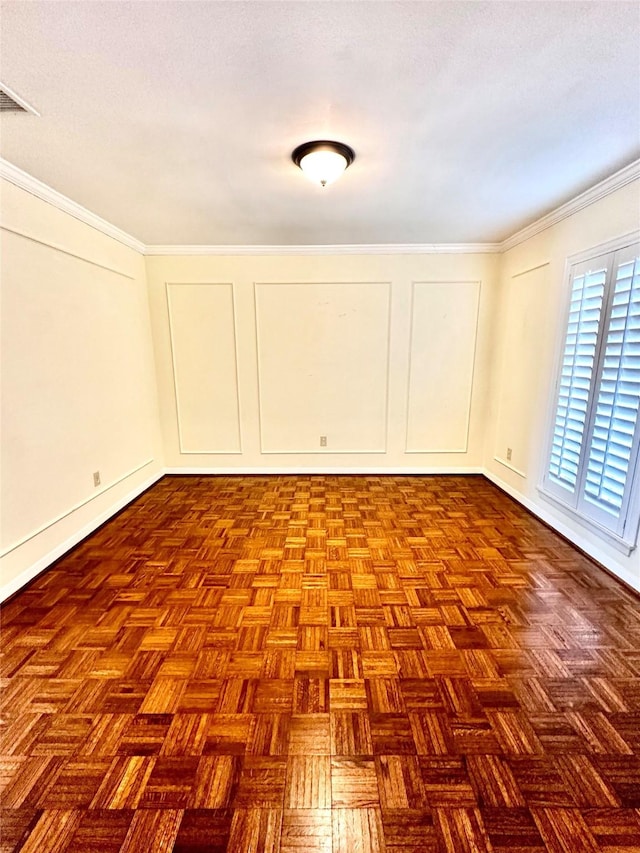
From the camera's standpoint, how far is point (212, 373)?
12.4 ft

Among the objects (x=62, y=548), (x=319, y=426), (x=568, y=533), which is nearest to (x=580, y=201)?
(x=568, y=533)

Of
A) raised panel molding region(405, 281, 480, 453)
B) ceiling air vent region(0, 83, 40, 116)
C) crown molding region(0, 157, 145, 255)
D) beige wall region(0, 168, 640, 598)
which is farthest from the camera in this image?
raised panel molding region(405, 281, 480, 453)

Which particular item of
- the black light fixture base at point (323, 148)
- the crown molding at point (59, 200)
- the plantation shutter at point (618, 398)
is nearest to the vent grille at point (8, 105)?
the crown molding at point (59, 200)

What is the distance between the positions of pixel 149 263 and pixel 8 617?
3106 millimetres

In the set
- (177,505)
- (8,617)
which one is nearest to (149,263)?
(177,505)

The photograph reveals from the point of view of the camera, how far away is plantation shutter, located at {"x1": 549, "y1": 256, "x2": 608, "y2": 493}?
235cm

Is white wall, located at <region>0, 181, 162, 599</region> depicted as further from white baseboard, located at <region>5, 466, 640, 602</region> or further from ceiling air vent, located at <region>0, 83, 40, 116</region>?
ceiling air vent, located at <region>0, 83, 40, 116</region>

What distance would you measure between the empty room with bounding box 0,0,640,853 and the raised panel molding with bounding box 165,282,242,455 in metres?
0.03

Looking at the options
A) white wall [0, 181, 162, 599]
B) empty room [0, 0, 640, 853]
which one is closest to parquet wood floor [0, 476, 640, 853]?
empty room [0, 0, 640, 853]

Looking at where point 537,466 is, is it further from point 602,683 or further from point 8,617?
point 8,617

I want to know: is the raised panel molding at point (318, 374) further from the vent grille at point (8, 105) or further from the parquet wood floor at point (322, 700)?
the vent grille at point (8, 105)

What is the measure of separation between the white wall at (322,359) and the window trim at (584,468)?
1.05m

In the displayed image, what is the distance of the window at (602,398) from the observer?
2.07m

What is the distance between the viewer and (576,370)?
250 cm
